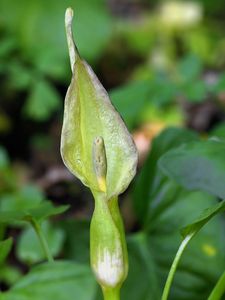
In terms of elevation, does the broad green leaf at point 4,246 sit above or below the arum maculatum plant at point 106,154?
below

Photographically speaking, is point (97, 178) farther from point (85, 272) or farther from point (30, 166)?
point (30, 166)

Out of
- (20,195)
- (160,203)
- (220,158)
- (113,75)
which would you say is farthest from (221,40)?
(220,158)

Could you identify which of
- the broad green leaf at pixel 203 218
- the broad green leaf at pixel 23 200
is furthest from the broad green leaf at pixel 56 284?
the broad green leaf at pixel 23 200

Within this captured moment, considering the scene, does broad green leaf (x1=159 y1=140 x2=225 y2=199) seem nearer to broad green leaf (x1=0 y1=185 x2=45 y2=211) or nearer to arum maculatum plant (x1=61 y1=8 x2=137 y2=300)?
arum maculatum plant (x1=61 y1=8 x2=137 y2=300)

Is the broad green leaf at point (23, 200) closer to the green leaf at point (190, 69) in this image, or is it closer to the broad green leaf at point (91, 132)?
the green leaf at point (190, 69)

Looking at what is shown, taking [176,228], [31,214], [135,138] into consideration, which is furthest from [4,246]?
[135,138]
